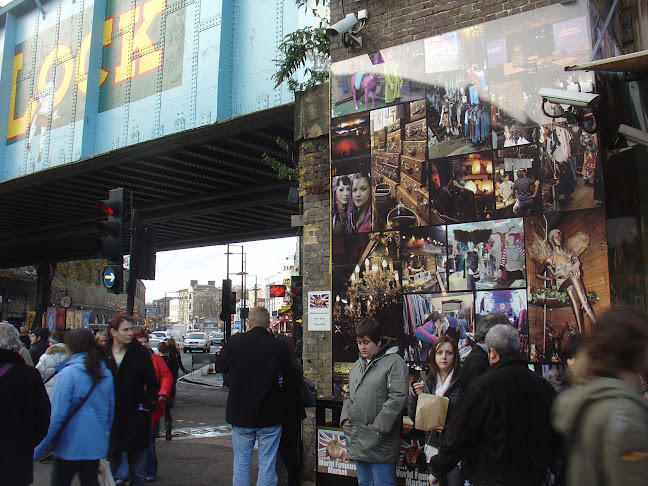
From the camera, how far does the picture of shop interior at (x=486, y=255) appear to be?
632cm

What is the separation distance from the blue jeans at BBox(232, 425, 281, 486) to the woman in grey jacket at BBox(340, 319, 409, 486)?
88cm

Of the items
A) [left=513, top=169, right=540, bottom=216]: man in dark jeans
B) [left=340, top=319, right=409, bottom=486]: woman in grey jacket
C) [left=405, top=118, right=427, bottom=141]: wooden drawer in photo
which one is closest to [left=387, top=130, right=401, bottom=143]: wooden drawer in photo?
[left=405, top=118, right=427, bottom=141]: wooden drawer in photo

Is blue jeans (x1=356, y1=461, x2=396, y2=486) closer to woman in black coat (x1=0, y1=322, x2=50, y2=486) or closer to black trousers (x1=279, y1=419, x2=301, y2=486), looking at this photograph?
black trousers (x1=279, y1=419, x2=301, y2=486)

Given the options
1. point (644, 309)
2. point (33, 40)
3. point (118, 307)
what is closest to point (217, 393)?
point (33, 40)

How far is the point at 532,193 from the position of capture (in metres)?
6.29

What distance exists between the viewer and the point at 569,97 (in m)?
5.91

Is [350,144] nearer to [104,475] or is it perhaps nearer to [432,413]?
[432,413]

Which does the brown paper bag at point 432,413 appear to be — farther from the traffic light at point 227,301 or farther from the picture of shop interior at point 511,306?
the traffic light at point 227,301

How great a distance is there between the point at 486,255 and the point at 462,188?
33.3 inches

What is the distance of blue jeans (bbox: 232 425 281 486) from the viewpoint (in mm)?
5461

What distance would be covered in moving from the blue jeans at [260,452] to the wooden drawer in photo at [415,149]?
12.0 ft

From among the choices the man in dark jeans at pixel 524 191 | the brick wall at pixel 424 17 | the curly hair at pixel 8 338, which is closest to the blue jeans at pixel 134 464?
the curly hair at pixel 8 338

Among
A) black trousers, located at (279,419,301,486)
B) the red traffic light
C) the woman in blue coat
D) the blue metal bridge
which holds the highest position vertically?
the blue metal bridge

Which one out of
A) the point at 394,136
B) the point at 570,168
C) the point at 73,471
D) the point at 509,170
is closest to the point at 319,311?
the point at 394,136
